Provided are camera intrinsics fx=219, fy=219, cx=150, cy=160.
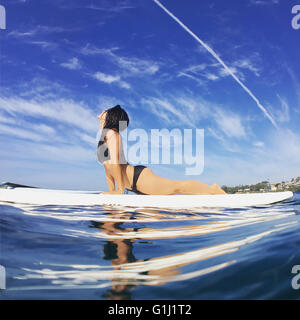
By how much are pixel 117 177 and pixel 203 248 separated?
393cm

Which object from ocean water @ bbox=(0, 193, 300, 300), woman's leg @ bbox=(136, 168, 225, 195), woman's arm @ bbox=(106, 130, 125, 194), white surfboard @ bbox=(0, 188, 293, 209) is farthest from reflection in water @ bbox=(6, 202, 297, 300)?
woman's arm @ bbox=(106, 130, 125, 194)

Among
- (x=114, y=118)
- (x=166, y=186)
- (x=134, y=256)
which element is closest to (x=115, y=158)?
(x=114, y=118)

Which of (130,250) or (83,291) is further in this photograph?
(130,250)

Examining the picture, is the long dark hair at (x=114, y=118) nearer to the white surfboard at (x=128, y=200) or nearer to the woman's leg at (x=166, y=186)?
the woman's leg at (x=166, y=186)

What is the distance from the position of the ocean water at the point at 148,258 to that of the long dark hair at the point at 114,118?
10.4 ft

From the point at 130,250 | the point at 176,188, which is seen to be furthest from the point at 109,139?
the point at 130,250

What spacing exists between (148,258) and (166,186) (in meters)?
3.84

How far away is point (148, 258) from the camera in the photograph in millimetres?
2189

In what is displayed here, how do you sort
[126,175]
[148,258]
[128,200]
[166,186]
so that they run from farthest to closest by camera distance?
[126,175]
[166,186]
[128,200]
[148,258]

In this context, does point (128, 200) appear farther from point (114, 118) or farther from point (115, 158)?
point (114, 118)
